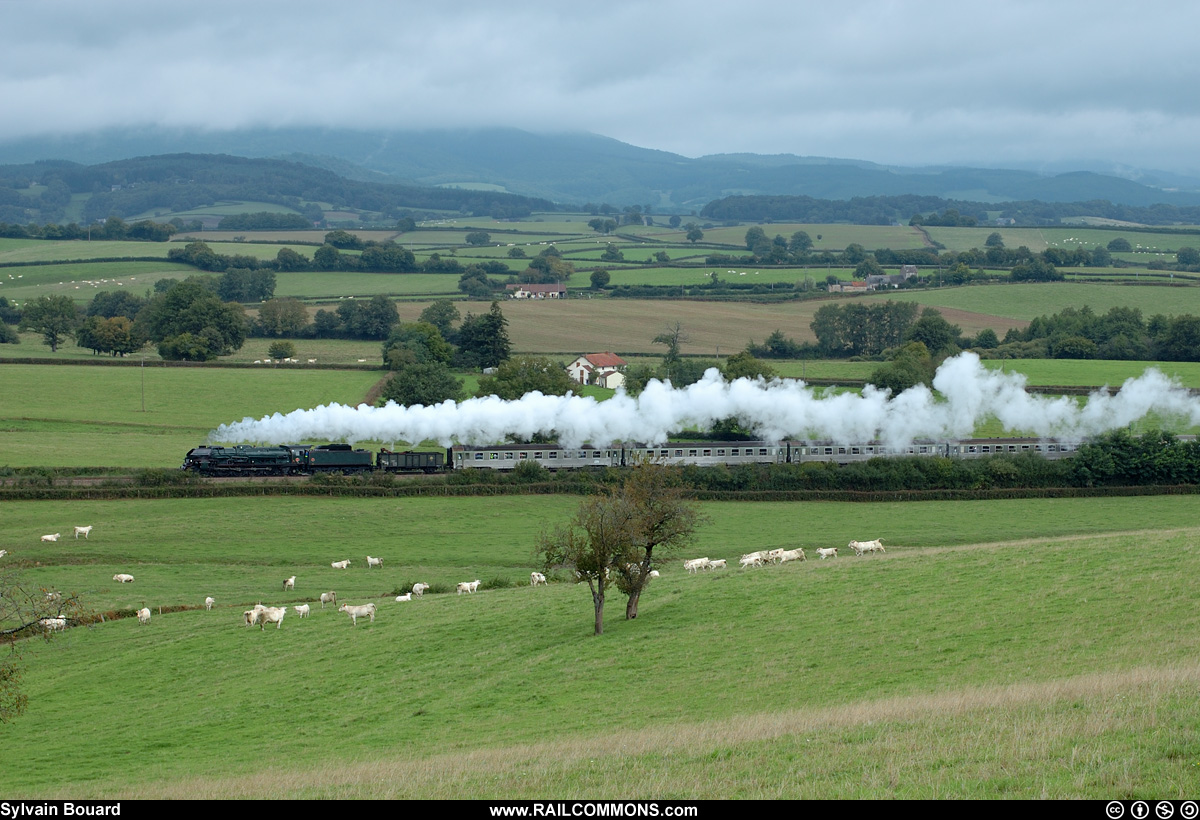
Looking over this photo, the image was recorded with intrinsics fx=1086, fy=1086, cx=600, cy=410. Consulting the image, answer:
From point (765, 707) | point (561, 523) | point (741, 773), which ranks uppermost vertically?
point (741, 773)

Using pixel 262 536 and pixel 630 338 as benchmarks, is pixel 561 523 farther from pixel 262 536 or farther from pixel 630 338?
pixel 630 338

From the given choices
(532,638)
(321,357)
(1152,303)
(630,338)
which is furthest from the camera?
(1152,303)

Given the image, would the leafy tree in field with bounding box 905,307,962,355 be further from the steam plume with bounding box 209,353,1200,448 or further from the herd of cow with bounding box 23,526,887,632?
the herd of cow with bounding box 23,526,887,632

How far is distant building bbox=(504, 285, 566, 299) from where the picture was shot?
172m

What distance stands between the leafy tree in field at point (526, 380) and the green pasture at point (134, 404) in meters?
13.2

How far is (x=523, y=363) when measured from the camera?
3679 inches

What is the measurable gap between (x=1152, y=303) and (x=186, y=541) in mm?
136146

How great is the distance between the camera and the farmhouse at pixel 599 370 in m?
109

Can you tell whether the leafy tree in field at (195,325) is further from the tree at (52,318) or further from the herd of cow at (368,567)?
the herd of cow at (368,567)

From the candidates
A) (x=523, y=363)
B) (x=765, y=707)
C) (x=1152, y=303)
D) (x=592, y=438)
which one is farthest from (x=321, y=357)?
(x=1152, y=303)

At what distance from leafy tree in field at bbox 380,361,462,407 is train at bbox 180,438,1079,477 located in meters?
19.0

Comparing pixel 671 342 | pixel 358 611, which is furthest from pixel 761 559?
pixel 671 342

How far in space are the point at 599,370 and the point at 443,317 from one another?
28.6 metres

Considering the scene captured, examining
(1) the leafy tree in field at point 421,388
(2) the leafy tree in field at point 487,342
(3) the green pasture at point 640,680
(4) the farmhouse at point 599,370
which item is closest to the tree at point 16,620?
(3) the green pasture at point 640,680
